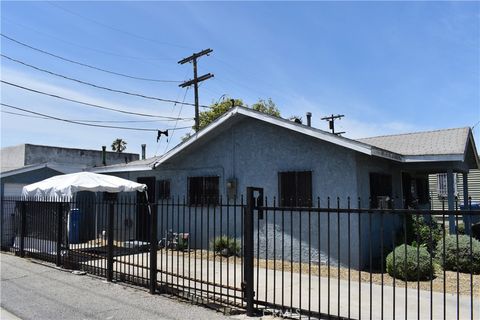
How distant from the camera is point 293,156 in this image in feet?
38.4

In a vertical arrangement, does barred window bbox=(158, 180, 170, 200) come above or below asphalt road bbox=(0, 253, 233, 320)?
above

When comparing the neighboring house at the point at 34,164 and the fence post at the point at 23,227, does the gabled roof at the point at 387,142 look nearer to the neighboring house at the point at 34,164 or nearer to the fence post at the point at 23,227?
the fence post at the point at 23,227

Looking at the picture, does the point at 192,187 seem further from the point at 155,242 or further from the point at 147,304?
the point at 147,304

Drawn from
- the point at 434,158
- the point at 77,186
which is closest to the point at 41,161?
the point at 77,186

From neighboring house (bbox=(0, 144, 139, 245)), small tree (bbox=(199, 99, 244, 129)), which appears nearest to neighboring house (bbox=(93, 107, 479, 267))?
neighboring house (bbox=(0, 144, 139, 245))

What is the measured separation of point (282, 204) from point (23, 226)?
292 inches

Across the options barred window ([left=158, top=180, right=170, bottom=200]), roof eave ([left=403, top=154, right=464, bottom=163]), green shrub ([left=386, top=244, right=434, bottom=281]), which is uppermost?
roof eave ([left=403, top=154, right=464, bottom=163])

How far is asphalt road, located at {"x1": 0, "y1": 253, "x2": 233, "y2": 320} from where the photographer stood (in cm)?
635

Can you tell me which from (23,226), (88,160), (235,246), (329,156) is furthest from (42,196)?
(88,160)

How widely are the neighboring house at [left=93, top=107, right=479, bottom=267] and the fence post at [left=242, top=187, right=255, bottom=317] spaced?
3217 mm

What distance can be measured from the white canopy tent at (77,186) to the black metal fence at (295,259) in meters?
0.41

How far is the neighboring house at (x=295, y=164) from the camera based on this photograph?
1073 cm

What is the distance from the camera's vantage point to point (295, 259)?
11.5 meters

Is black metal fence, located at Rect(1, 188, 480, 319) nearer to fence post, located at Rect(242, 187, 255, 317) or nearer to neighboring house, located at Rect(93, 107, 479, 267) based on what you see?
fence post, located at Rect(242, 187, 255, 317)
